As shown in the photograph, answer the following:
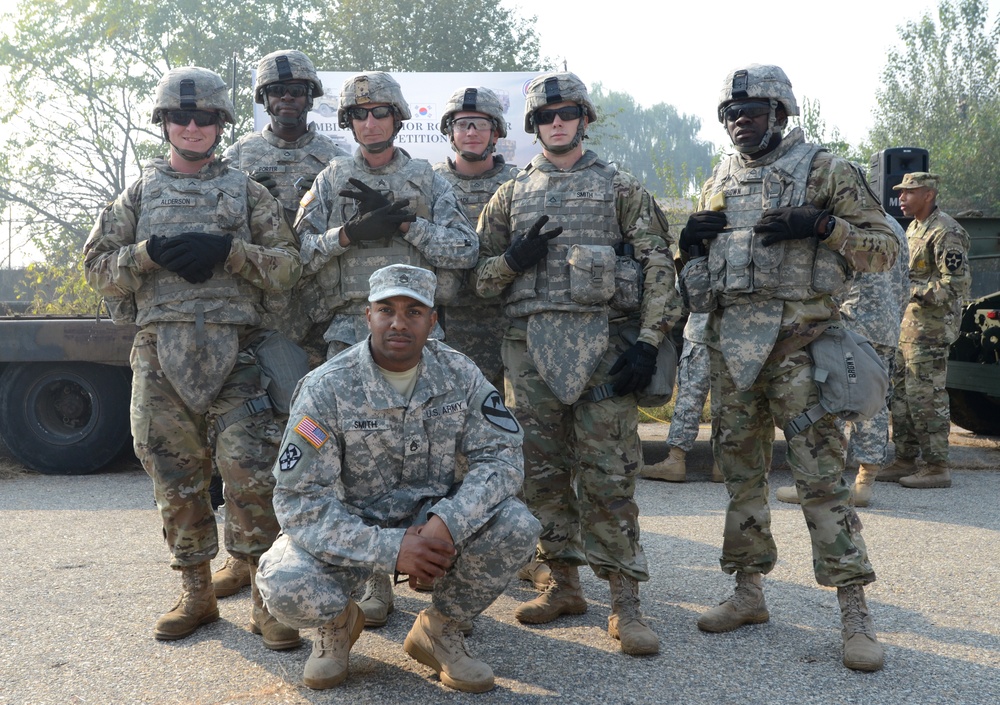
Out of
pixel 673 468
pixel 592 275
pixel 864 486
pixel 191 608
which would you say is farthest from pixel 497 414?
pixel 673 468

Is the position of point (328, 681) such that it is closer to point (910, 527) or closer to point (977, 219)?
point (910, 527)

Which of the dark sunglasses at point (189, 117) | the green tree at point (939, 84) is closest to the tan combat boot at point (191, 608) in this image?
the dark sunglasses at point (189, 117)

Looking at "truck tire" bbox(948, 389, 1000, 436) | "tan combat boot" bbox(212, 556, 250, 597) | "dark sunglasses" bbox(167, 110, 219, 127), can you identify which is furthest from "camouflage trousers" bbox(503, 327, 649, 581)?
"truck tire" bbox(948, 389, 1000, 436)

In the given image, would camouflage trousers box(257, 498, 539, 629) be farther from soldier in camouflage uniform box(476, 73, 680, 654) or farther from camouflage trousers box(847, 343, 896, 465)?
camouflage trousers box(847, 343, 896, 465)

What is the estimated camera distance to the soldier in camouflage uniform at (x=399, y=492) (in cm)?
321

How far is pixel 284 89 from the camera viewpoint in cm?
505

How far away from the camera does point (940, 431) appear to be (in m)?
7.27

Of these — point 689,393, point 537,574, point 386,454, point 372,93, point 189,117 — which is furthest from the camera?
point 689,393

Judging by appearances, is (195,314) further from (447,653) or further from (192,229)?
(447,653)

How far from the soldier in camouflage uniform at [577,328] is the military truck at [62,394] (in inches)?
174

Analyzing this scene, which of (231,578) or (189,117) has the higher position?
(189,117)

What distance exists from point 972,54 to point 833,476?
42211mm

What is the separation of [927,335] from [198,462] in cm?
554

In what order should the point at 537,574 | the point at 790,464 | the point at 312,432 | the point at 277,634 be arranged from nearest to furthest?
the point at 312,432 < the point at 277,634 < the point at 790,464 < the point at 537,574
